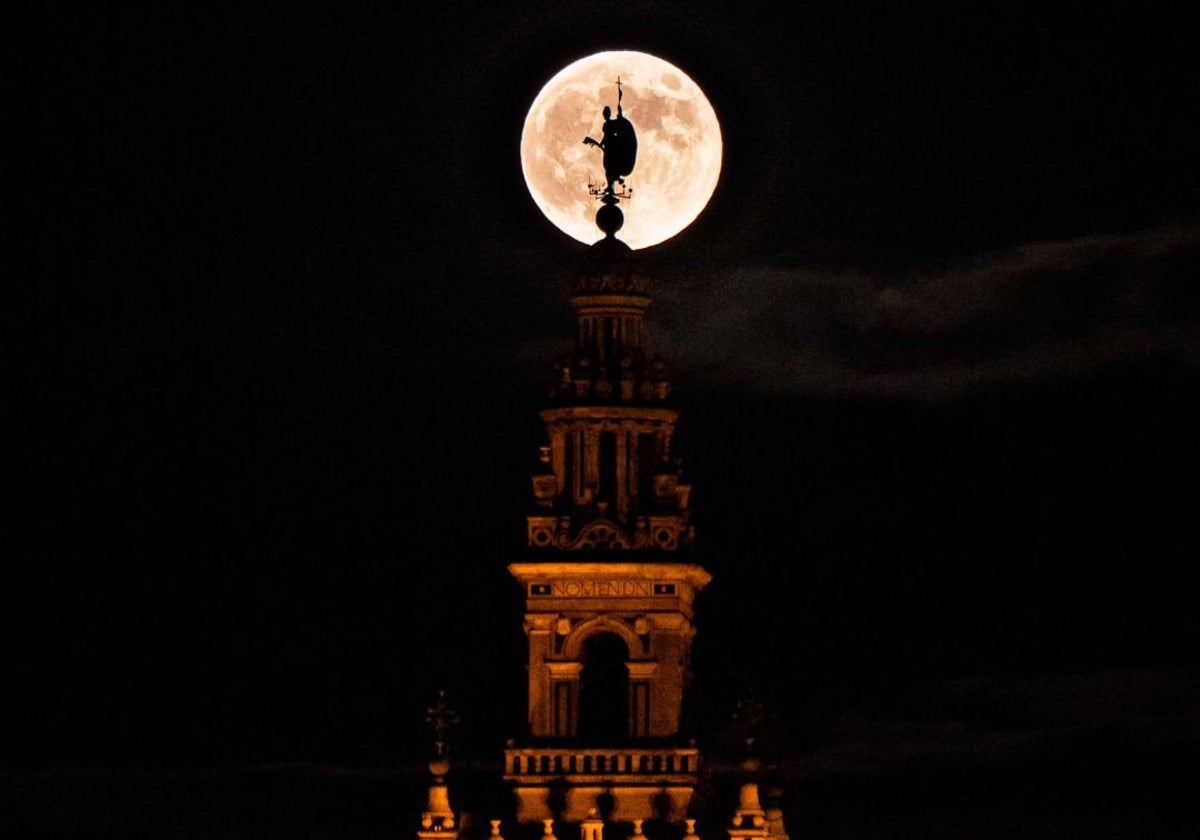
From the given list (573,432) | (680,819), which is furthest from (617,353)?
(680,819)

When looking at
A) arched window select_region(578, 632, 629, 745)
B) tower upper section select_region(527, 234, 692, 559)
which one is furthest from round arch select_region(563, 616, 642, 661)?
tower upper section select_region(527, 234, 692, 559)

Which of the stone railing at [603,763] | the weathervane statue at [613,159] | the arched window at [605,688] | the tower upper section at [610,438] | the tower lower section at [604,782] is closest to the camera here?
the tower lower section at [604,782]

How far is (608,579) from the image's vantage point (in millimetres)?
118438

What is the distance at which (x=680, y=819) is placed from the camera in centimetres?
11731

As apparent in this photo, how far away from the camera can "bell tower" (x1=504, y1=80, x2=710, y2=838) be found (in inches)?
4633

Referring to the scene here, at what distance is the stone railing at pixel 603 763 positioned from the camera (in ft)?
386

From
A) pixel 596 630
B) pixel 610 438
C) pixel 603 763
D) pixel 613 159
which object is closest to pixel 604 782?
pixel 603 763

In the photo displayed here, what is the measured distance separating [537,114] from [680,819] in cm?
1569

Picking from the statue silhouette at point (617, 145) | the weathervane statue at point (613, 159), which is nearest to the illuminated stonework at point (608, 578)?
the weathervane statue at point (613, 159)

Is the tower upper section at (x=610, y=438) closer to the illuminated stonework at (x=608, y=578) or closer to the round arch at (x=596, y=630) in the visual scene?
the illuminated stonework at (x=608, y=578)

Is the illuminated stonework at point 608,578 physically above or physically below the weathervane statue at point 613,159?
below

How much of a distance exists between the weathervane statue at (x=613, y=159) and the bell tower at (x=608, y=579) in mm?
1334

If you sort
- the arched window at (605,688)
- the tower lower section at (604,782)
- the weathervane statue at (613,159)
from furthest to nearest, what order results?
the weathervane statue at (613,159), the arched window at (605,688), the tower lower section at (604,782)

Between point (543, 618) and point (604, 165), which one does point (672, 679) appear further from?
point (604, 165)
